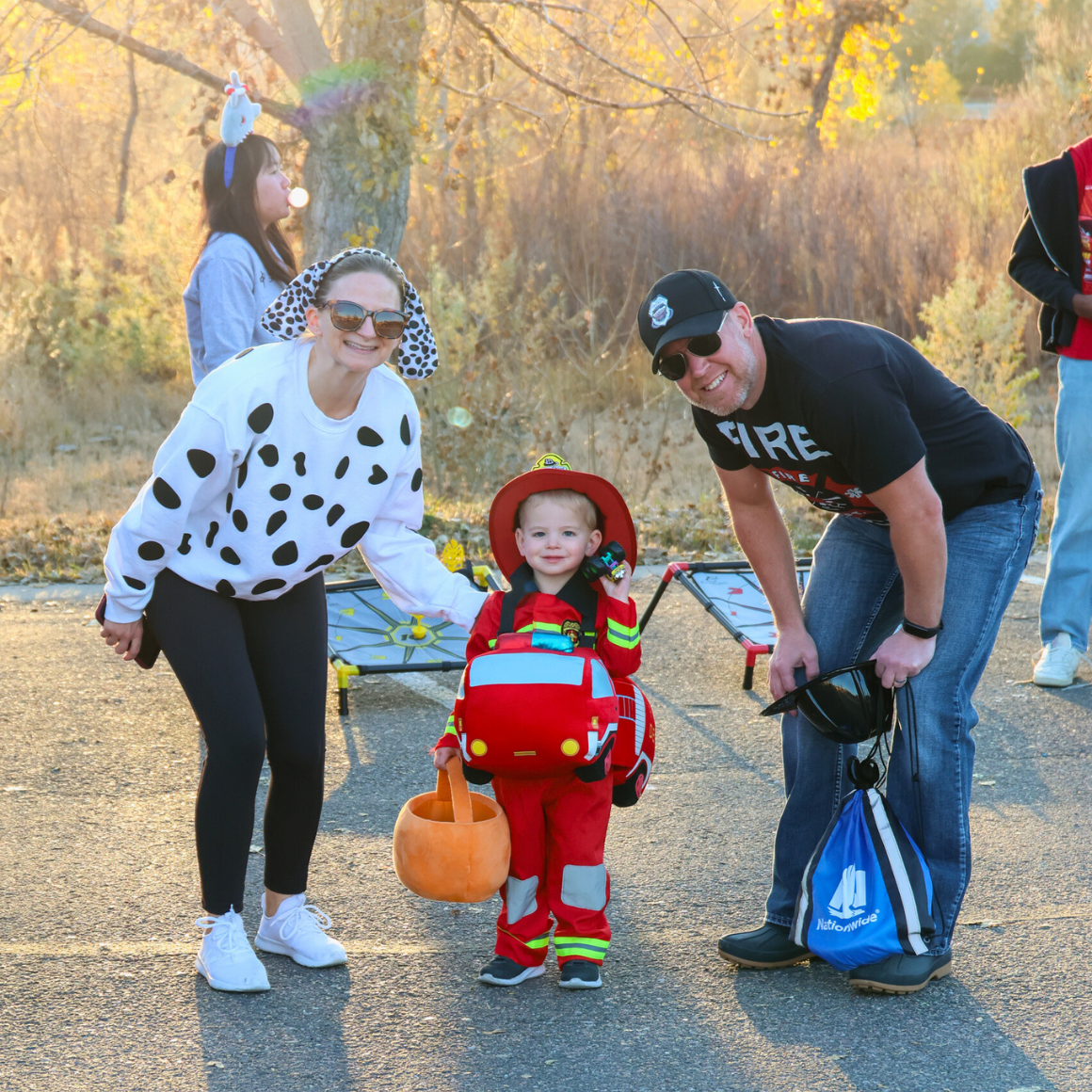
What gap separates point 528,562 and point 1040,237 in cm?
334

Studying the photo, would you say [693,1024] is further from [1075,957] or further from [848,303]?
[848,303]

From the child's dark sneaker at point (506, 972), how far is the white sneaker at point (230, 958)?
0.54m

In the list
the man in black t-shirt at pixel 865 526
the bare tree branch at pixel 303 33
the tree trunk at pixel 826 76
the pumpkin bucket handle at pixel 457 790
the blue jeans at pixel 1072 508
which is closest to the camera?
the man in black t-shirt at pixel 865 526

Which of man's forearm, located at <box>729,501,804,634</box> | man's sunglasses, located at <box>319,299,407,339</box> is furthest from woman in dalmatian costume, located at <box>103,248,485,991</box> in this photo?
man's forearm, located at <box>729,501,804,634</box>

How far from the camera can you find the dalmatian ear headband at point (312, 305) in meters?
3.09

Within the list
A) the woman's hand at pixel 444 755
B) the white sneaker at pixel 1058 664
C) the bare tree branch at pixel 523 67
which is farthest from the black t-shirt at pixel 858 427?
the bare tree branch at pixel 523 67

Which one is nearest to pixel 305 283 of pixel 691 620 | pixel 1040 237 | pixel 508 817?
pixel 508 817

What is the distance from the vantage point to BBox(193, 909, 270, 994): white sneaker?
124 inches

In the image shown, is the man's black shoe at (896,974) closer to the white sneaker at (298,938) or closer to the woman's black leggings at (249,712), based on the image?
the white sneaker at (298,938)

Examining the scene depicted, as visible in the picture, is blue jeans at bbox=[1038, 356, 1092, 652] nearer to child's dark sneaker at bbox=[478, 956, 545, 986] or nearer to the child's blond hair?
the child's blond hair

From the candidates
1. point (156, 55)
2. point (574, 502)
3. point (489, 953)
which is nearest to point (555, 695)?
point (574, 502)

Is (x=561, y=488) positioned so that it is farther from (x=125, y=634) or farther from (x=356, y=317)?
(x=125, y=634)

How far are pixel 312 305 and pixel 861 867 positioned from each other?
1.90m

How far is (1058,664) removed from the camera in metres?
5.61
